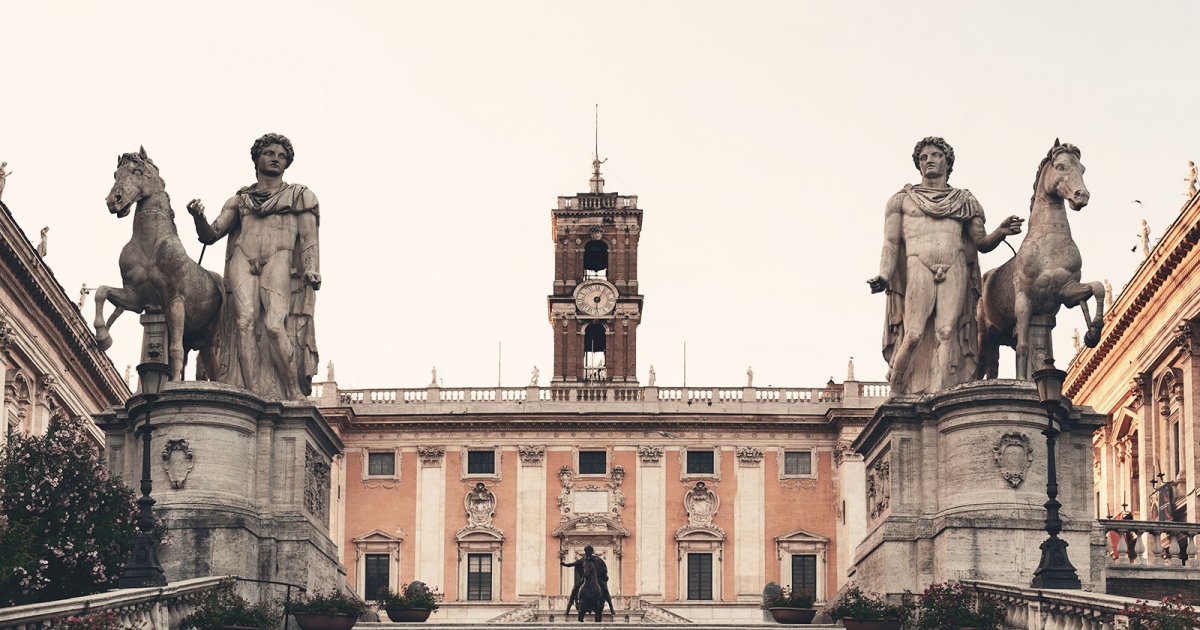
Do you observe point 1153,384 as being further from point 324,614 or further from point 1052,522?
point 324,614

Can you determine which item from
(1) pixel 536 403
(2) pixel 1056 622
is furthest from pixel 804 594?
(1) pixel 536 403

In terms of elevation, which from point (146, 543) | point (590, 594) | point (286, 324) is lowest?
point (590, 594)

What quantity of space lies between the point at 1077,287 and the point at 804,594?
632cm

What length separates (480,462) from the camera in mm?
95312

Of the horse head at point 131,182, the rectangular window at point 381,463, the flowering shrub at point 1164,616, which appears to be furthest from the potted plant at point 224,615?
the rectangular window at point 381,463

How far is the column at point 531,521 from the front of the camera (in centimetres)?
9362

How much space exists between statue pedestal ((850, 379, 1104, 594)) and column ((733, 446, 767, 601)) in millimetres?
64155

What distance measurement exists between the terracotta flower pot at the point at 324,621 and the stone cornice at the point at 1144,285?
1488 inches

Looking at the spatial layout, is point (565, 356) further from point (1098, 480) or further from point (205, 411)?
point (205, 411)

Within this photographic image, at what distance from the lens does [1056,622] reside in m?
24.1

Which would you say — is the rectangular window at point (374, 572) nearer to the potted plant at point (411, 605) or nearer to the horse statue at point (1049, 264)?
the potted plant at point (411, 605)

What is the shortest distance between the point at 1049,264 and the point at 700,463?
6654 cm

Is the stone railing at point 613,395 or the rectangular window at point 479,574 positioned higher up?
the stone railing at point 613,395

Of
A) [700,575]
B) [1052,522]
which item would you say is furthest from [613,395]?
[1052,522]
